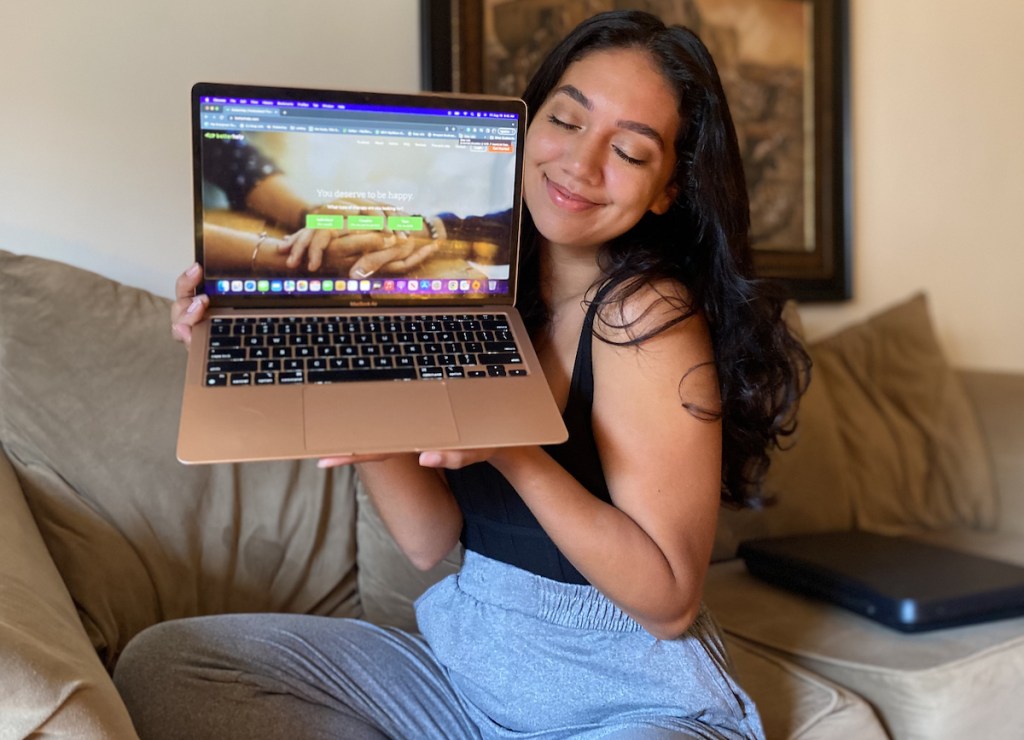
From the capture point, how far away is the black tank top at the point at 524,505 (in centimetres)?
100

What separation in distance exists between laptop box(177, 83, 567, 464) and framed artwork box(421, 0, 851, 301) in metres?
1.02

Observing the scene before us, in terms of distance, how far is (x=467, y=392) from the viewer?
34.4 inches

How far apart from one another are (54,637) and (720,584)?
43.3 inches

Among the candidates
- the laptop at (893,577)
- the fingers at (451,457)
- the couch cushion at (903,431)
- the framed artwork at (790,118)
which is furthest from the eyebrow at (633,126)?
the couch cushion at (903,431)

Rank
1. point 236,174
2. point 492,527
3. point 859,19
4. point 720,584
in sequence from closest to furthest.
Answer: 1. point 236,174
2. point 492,527
3. point 720,584
4. point 859,19

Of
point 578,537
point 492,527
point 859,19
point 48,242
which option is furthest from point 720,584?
point 859,19

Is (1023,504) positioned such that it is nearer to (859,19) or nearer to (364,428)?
(859,19)

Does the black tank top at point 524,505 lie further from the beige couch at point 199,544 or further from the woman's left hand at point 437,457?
the beige couch at point 199,544

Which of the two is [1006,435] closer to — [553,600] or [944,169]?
[944,169]

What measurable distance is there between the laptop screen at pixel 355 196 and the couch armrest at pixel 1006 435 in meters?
1.41

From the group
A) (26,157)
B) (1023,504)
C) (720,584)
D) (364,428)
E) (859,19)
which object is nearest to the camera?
(364,428)

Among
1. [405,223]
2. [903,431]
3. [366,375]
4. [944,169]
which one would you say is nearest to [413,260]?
[405,223]

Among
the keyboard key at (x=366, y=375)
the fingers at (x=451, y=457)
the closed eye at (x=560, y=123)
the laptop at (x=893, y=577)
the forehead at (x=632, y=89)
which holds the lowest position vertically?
the laptop at (x=893, y=577)

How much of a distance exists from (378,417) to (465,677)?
1.20 feet
